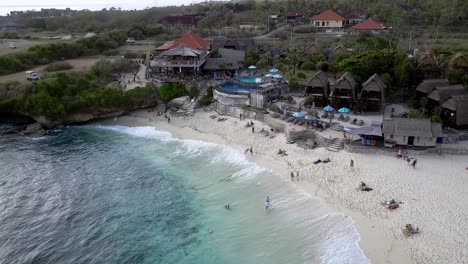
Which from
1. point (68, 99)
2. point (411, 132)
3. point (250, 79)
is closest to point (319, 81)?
point (250, 79)

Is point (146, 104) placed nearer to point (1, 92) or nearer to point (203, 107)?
point (203, 107)

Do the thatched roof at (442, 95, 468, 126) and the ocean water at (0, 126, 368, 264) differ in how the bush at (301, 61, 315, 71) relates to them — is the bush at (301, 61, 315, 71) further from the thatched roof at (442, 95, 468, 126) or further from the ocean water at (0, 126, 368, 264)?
the ocean water at (0, 126, 368, 264)

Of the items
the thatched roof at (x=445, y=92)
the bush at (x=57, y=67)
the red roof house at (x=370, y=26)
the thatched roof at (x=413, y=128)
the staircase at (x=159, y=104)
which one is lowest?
the staircase at (x=159, y=104)

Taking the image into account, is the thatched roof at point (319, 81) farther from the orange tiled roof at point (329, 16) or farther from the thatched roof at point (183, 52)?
the orange tiled roof at point (329, 16)

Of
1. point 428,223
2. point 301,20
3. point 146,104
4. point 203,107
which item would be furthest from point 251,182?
point 301,20

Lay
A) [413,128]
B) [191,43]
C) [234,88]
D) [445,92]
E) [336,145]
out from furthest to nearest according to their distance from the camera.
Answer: [191,43]
[234,88]
[445,92]
[336,145]
[413,128]

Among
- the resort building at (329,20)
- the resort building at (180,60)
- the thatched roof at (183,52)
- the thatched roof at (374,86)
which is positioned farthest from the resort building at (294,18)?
the thatched roof at (374,86)

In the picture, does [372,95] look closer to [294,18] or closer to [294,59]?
[294,59]
